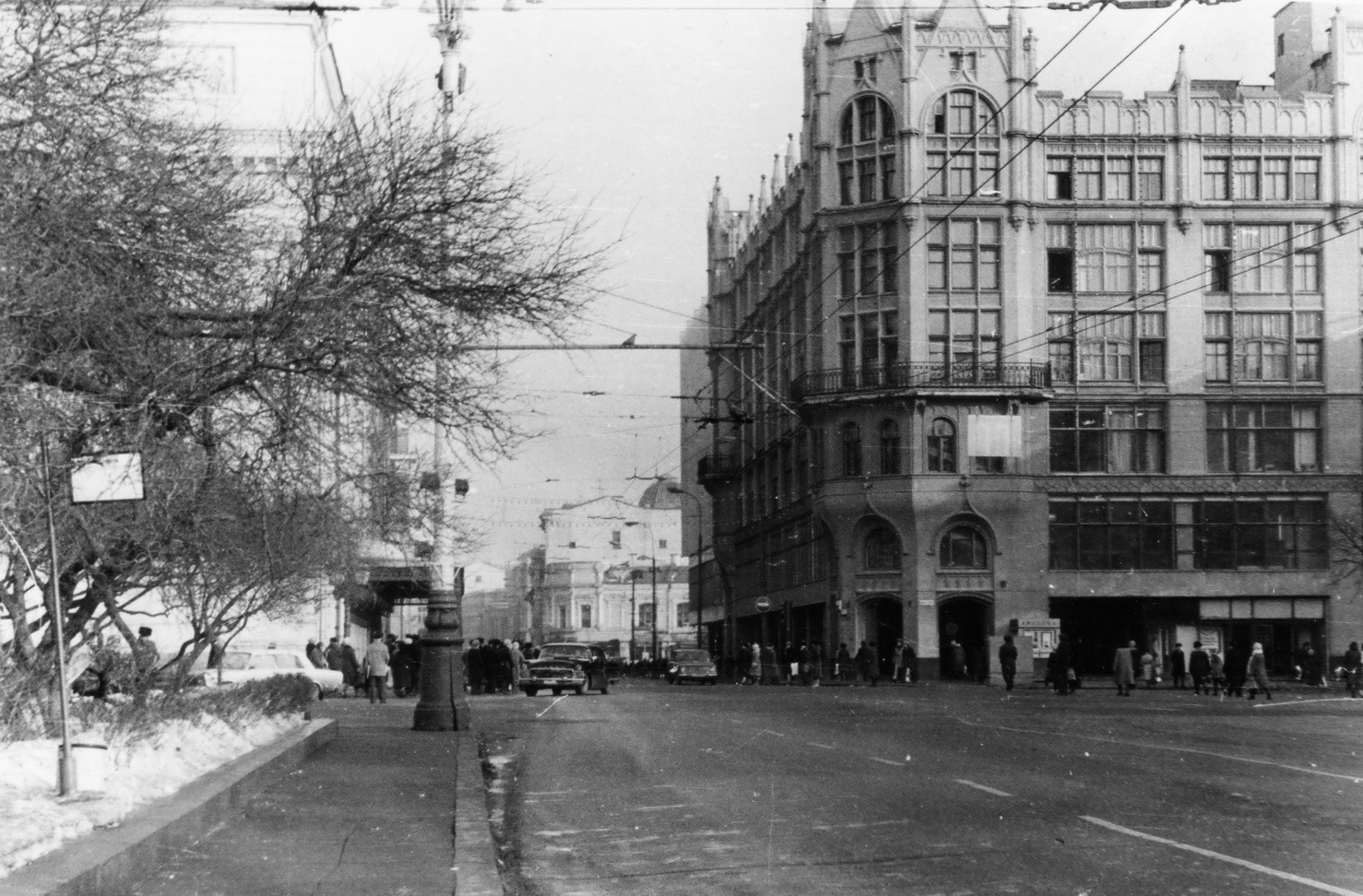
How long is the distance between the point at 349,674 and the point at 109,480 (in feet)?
111

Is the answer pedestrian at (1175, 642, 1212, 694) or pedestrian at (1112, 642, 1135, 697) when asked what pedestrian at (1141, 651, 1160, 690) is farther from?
pedestrian at (1112, 642, 1135, 697)

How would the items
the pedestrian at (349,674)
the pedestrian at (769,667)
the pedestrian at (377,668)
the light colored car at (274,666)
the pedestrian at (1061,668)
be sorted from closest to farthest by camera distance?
1. the pedestrian at (377,668)
2. the light colored car at (274,666)
3. the pedestrian at (349,674)
4. the pedestrian at (1061,668)
5. the pedestrian at (769,667)

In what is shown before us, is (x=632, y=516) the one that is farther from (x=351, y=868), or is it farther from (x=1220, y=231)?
(x=351, y=868)

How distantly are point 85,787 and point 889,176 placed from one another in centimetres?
4929

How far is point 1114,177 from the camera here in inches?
2218

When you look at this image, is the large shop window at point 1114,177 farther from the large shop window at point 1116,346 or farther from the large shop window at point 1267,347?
the large shop window at point 1267,347

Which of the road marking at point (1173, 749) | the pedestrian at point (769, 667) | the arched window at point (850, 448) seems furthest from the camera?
the pedestrian at point (769, 667)

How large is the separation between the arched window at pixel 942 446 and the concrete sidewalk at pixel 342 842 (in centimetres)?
4155

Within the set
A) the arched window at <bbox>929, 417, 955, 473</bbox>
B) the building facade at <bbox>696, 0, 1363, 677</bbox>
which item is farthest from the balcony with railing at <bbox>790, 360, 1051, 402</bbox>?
the arched window at <bbox>929, 417, 955, 473</bbox>

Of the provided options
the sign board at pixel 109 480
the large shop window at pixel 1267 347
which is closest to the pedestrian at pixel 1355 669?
the large shop window at pixel 1267 347

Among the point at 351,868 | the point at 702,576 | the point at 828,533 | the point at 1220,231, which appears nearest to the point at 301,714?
the point at 351,868

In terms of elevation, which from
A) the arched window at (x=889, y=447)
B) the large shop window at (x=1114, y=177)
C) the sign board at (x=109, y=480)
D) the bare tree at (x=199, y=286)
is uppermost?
the large shop window at (x=1114, y=177)

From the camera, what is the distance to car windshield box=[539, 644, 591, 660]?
151ft

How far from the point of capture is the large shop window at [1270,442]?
5584cm
